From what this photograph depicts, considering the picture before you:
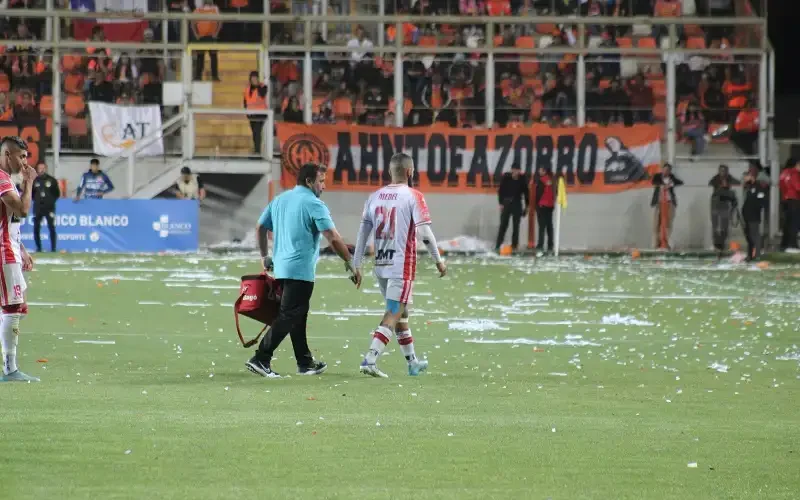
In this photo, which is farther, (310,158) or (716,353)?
(310,158)

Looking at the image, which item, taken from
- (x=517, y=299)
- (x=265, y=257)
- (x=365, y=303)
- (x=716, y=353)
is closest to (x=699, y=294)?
(x=517, y=299)

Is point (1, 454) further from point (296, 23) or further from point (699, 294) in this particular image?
point (296, 23)

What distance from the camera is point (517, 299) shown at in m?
22.3

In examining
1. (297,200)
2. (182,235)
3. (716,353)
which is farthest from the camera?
(182,235)

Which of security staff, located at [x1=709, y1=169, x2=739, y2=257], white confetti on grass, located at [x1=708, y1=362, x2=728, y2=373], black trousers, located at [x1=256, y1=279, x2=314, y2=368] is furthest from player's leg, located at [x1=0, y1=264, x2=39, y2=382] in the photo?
security staff, located at [x1=709, y1=169, x2=739, y2=257]

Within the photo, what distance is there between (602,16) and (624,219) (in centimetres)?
545

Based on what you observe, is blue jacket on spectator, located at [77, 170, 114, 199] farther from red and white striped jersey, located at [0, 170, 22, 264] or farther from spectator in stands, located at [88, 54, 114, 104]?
red and white striped jersey, located at [0, 170, 22, 264]

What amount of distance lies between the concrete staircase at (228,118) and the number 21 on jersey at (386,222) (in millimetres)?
24951

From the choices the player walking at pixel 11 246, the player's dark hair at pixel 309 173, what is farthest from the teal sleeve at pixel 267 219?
the player walking at pixel 11 246

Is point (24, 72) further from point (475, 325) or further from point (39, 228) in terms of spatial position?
point (475, 325)

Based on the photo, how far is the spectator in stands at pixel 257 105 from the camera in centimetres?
3725

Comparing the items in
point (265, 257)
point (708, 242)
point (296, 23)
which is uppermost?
point (296, 23)

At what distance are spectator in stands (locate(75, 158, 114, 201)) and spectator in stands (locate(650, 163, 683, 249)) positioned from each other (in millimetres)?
13351

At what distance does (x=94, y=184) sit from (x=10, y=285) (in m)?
24.0
